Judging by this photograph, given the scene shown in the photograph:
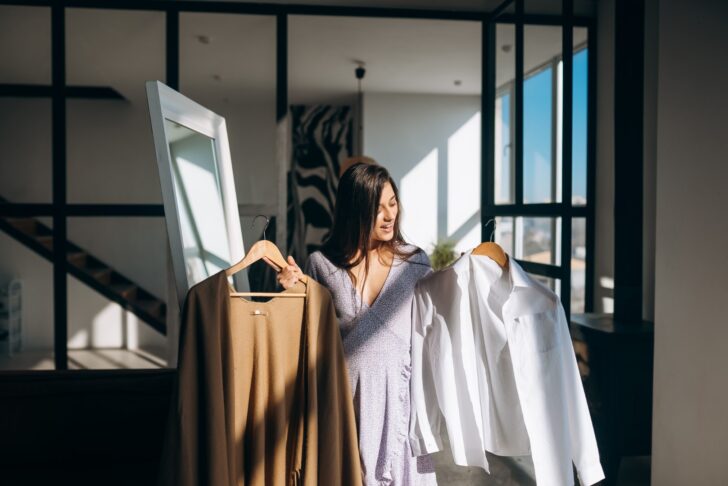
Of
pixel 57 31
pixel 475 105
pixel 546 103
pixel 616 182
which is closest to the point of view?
pixel 616 182

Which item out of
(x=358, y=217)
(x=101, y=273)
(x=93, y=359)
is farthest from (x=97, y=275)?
(x=358, y=217)

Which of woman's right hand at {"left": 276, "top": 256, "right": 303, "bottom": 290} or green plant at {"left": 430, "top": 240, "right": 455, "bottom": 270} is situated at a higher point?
woman's right hand at {"left": 276, "top": 256, "right": 303, "bottom": 290}

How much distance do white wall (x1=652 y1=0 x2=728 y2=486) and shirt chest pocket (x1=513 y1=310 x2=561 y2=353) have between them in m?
0.66

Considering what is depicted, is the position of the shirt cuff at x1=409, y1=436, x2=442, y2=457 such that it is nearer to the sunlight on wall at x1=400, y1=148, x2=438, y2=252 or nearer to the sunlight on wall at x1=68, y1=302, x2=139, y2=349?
the sunlight on wall at x1=400, y1=148, x2=438, y2=252

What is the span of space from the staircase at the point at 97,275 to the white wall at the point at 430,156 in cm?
288

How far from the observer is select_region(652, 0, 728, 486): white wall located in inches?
74.7

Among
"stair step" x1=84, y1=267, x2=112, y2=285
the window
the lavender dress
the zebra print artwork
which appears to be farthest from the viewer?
the zebra print artwork

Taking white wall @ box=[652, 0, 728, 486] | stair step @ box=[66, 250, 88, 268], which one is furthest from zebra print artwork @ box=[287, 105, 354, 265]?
white wall @ box=[652, 0, 728, 486]

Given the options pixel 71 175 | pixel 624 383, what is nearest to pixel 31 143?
pixel 71 175

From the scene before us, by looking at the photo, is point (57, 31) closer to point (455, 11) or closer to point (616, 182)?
point (455, 11)

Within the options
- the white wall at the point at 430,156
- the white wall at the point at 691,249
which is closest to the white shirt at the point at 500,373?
the white wall at the point at 691,249

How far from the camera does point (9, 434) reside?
5.51 ft

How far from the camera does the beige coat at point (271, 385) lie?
4.49 feet

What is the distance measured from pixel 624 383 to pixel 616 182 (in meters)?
1.07
